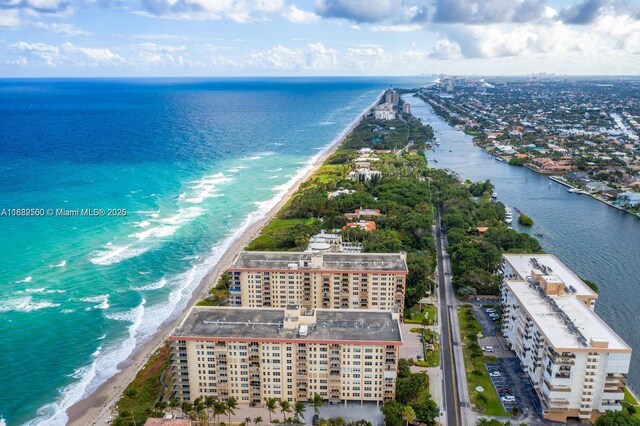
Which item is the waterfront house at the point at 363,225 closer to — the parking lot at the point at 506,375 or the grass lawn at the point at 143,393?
the parking lot at the point at 506,375

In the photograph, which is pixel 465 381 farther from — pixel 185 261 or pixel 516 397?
pixel 185 261

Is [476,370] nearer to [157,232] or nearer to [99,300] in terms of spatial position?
[99,300]

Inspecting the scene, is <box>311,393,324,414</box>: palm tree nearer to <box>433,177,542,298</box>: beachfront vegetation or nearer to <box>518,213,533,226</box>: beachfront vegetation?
<box>433,177,542,298</box>: beachfront vegetation

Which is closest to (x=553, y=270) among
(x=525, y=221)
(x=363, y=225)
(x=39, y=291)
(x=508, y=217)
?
(x=363, y=225)

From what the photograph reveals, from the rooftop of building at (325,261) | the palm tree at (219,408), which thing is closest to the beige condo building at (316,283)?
the rooftop of building at (325,261)

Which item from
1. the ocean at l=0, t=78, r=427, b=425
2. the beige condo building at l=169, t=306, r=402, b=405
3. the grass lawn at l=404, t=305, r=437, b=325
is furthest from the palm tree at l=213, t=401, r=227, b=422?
the grass lawn at l=404, t=305, r=437, b=325
